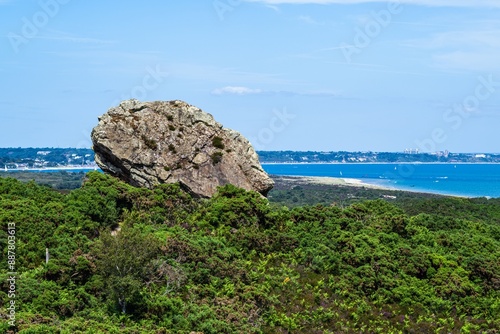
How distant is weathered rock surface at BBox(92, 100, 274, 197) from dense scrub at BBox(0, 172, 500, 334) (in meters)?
1.50

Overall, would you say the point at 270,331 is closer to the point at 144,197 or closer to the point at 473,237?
the point at 144,197

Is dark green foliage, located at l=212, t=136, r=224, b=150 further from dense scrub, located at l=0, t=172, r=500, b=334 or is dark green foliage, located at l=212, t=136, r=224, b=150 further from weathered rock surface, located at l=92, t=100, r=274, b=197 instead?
dense scrub, located at l=0, t=172, r=500, b=334

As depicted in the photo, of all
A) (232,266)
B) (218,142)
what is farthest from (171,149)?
(232,266)

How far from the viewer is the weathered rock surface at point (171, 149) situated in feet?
108

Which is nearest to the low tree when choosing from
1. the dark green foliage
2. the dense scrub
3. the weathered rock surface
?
the dense scrub

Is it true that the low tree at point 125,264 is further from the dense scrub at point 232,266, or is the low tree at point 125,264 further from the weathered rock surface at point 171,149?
the weathered rock surface at point 171,149

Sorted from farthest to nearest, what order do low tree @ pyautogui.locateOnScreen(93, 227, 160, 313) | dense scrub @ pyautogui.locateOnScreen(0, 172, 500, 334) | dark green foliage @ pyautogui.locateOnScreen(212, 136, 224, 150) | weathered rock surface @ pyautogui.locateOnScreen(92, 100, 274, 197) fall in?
dark green foliage @ pyautogui.locateOnScreen(212, 136, 224, 150), weathered rock surface @ pyautogui.locateOnScreen(92, 100, 274, 197), dense scrub @ pyautogui.locateOnScreen(0, 172, 500, 334), low tree @ pyautogui.locateOnScreen(93, 227, 160, 313)

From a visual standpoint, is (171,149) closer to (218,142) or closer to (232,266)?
(218,142)

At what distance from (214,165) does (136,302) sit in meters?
13.2

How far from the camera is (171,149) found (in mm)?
33438

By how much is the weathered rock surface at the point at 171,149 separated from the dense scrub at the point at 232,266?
1503 mm

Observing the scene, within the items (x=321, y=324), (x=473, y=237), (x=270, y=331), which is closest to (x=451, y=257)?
(x=473, y=237)

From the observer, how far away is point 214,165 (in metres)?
33.6

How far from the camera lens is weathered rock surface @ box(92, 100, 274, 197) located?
108 ft
